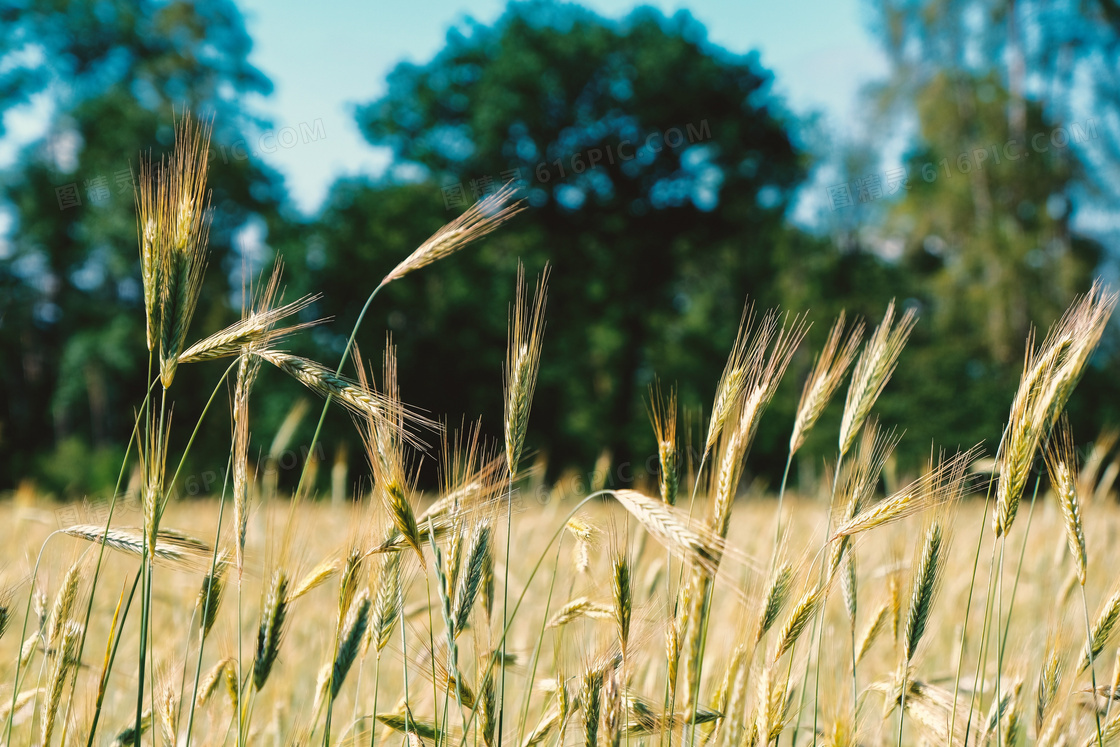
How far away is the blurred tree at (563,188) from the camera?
1819 cm

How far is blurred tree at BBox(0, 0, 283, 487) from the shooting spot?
57.3 feet

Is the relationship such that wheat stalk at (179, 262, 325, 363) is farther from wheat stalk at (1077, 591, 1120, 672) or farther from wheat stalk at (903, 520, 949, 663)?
wheat stalk at (1077, 591, 1120, 672)

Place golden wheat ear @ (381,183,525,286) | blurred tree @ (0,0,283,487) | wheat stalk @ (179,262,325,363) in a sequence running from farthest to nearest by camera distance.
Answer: blurred tree @ (0,0,283,487) < golden wheat ear @ (381,183,525,286) < wheat stalk @ (179,262,325,363)

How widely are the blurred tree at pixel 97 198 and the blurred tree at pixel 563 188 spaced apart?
3.69 m

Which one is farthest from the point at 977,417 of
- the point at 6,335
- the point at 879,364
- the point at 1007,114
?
the point at 6,335

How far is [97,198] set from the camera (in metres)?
17.3

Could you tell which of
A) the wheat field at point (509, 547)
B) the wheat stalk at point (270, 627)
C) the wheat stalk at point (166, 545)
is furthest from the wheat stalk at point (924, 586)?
the wheat stalk at point (166, 545)

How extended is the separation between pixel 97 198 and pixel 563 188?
11592 mm

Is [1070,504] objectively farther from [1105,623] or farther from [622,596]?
[622,596]

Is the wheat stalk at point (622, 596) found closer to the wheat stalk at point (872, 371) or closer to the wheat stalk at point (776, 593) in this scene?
A: the wheat stalk at point (776, 593)

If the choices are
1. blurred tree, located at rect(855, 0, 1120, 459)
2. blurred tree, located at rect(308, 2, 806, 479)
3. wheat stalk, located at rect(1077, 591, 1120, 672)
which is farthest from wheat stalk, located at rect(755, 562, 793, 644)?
blurred tree, located at rect(308, 2, 806, 479)

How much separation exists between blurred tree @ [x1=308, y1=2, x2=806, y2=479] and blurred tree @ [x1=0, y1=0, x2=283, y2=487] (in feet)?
12.1

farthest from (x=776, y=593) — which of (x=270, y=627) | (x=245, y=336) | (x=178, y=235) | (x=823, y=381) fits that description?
(x=178, y=235)

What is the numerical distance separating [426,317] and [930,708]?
58.8ft
